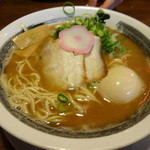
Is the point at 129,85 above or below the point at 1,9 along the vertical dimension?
above

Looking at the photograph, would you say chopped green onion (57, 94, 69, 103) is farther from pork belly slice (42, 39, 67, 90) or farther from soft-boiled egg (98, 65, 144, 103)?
soft-boiled egg (98, 65, 144, 103)

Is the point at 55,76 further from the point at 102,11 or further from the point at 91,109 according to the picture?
the point at 102,11

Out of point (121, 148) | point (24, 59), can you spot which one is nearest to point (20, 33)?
point (24, 59)

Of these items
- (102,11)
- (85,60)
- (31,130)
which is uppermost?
(102,11)

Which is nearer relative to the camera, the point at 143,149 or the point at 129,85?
the point at 143,149

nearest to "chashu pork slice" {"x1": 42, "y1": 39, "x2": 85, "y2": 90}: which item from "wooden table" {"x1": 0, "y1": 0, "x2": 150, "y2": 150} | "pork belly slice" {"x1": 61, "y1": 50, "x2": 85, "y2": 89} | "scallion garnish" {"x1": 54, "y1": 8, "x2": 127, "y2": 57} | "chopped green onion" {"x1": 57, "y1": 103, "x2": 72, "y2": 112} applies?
"pork belly slice" {"x1": 61, "y1": 50, "x2": 85, "y2": 89}

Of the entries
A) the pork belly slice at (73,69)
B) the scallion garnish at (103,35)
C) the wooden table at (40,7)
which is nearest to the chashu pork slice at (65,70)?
the pork belly slice at (73,69)

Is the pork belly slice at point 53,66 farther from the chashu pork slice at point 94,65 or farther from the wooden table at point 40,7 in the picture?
the wooden table at point 40,7
